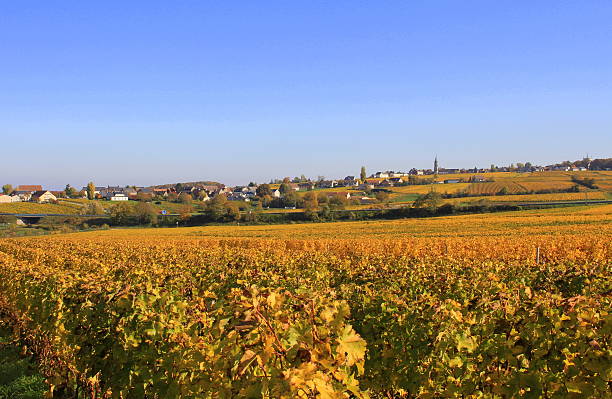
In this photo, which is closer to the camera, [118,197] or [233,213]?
[233,213]

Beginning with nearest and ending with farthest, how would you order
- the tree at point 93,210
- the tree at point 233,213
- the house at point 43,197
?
the tree at point 233,213, the tree at point 93,210, the house at point 43,197

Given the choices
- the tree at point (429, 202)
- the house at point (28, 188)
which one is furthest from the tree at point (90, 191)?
the tree at point (429, 202)

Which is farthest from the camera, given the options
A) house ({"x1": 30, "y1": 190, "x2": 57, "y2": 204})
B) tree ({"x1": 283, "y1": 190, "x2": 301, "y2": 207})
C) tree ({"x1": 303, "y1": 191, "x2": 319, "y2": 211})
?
house ({"x1": 30, "y1": 190, "x2": 57, "y2": 204})

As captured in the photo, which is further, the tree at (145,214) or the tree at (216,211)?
the tree at (145,214)

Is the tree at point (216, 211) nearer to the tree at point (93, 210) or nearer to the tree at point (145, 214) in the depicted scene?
the tree at point (145, 214)

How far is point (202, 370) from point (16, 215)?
3706 inches

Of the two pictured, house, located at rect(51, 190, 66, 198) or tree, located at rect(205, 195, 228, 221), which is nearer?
tree, located at rect(205, 195, 228, 221)

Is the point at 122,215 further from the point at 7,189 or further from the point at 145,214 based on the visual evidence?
the point at 7,189

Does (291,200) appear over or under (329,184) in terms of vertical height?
under

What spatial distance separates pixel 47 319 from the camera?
8148 mm

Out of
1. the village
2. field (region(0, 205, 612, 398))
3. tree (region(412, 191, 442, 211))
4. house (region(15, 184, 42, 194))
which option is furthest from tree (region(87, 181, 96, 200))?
field (region(0, 205, 612, 398))

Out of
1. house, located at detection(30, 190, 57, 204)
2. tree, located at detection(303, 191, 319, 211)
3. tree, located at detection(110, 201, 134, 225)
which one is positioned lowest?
tree, located at detection(110, 201, 134, 225)

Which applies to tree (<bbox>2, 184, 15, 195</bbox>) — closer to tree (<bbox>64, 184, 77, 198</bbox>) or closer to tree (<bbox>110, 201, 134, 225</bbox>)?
tree (<bbox>64, 184, 77, 198</bbox>)

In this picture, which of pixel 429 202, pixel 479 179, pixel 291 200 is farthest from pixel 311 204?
pixel 479 179
